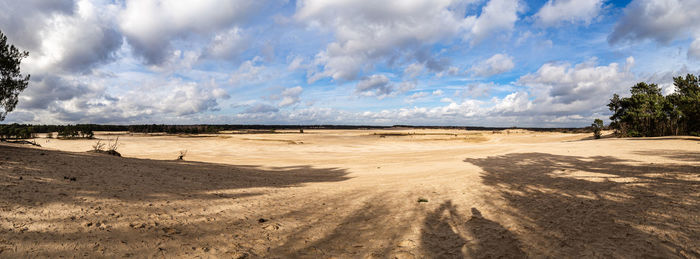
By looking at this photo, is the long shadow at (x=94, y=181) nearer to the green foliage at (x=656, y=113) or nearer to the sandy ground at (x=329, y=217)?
the sandy ground at (x=329, y=217)

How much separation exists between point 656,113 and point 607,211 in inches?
1444

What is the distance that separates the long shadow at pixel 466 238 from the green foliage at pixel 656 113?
32.4m

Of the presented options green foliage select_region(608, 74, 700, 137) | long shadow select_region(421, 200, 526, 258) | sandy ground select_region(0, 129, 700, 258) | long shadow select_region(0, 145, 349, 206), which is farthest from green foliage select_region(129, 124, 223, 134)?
green foliage select_region(608, 74, 700, 137)

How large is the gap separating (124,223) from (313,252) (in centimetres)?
373

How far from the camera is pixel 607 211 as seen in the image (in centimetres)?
657

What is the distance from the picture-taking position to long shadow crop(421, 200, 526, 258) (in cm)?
492

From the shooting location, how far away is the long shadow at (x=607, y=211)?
15.7 feet

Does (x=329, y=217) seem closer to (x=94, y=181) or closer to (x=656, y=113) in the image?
(x=94, y=181)

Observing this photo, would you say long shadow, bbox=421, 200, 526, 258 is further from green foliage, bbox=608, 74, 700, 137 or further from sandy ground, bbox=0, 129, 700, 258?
green foliage, bbox=608, 74, 700, 137

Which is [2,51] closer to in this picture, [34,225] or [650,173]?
[34,225]

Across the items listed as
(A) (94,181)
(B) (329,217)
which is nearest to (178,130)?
(A) (94,181)

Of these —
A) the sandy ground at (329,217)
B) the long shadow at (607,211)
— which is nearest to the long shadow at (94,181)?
the sandy ground at (329,217)

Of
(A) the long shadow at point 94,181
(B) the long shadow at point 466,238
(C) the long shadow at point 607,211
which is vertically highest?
(A) the long shadow at point 94,181

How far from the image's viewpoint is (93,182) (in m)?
7.74
